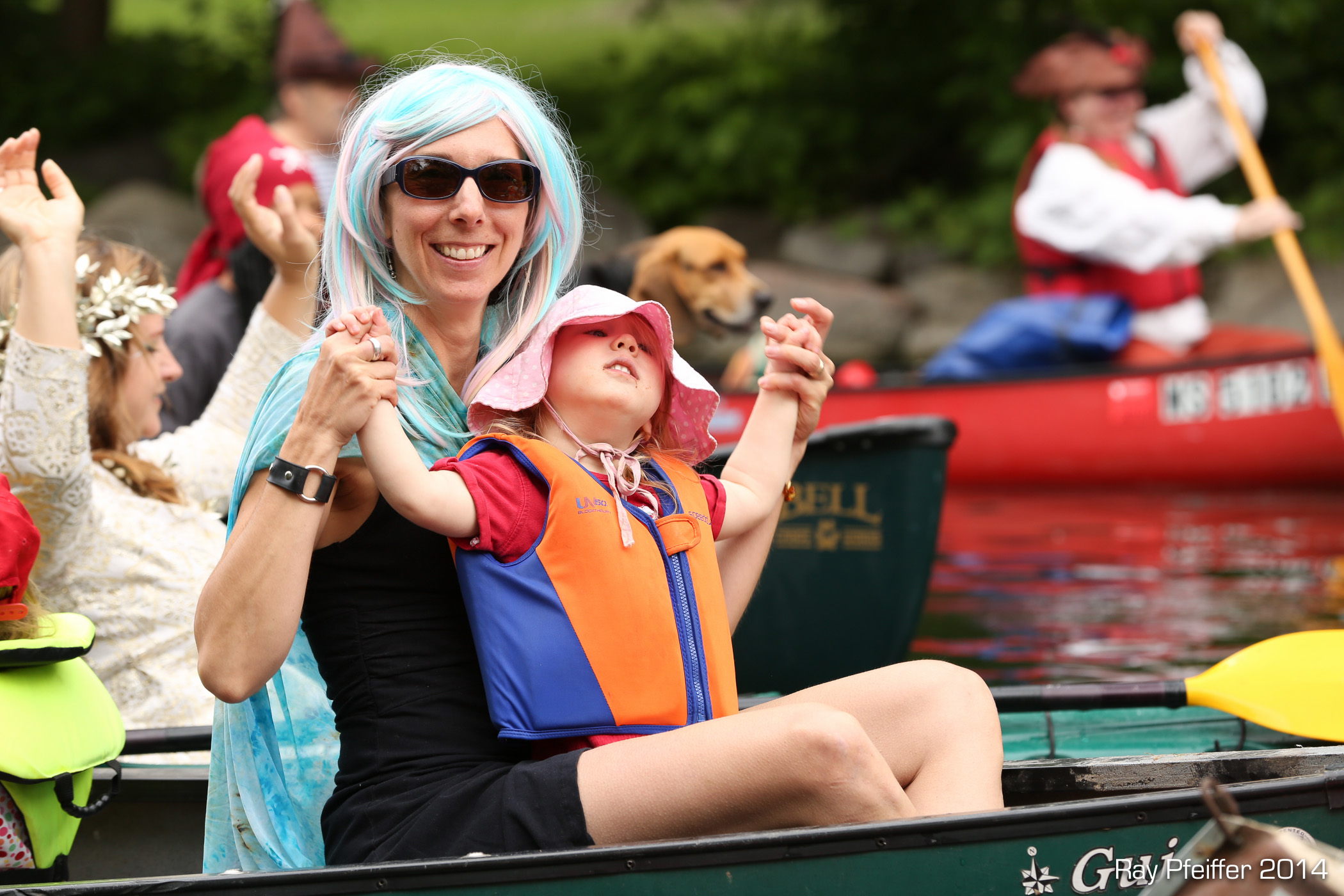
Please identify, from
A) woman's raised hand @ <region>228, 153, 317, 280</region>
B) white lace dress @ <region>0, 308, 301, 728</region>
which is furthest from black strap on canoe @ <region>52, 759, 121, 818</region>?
woman's raised hand @ <region>228, 153, 317, 280</region>

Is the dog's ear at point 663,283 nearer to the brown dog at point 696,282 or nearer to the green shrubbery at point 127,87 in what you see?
the brown dog at point 696,282

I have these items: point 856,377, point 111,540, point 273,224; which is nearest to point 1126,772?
point 111,540

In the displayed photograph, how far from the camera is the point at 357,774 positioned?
1.78 m

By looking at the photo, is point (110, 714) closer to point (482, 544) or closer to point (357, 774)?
point (357, 774)

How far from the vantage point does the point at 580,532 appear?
175 centimetres

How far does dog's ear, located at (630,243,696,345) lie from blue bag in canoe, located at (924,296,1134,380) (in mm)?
2410

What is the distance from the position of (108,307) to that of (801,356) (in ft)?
4.25

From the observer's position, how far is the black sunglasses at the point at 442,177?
1879 mm

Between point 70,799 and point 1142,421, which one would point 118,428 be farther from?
point 1142,421

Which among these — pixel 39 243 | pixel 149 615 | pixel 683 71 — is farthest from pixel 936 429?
pixel 683 71

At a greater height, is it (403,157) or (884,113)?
(884,113)

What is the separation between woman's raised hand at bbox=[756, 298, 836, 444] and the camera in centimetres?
206

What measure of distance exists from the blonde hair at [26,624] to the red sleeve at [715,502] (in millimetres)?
904

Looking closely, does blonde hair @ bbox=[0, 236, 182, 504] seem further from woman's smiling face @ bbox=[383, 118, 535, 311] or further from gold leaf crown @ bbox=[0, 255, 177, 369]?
woman's smiling face @ bbox=[383, 118, 535, 311]
